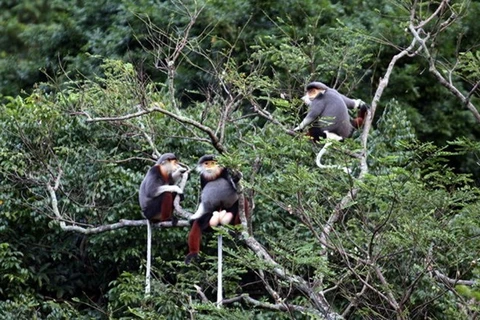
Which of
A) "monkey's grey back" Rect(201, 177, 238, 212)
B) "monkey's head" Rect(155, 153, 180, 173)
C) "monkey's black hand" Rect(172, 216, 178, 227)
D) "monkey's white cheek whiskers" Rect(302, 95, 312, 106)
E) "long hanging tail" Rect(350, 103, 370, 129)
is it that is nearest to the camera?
"monkey's grey back" Rect(201, 177, 238, 212)

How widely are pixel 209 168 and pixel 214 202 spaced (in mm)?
300

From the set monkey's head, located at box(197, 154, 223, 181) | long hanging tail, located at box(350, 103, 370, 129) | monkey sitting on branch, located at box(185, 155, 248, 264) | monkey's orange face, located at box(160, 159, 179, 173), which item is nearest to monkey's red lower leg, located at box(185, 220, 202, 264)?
monkey sitting on branch, located at box(185, 155, 248, 264)

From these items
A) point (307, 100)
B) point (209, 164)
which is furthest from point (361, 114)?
point (209, 164)

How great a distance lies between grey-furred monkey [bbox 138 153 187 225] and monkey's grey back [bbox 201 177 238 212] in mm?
322

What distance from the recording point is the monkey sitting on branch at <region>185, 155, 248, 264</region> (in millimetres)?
8422

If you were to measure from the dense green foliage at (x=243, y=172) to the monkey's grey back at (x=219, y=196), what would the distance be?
0.59 ft

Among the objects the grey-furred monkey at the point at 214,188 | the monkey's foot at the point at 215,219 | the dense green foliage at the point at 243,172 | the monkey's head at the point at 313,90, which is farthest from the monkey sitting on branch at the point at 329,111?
the monkey's foot at the point at 215,219

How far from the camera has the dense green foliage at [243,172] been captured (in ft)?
23.5

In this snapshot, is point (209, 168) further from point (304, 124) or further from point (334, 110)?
point (334, 110)

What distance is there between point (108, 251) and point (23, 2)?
7.43 metres

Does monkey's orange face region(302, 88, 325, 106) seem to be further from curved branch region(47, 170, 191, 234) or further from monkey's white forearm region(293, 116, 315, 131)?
curved branch region(47, 170, 191, 234)

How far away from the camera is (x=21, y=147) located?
33.8 feet

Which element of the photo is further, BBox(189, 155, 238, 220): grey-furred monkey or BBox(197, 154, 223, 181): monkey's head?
BBox(197, 154, 223, 181): monkey's head

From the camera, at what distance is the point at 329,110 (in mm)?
8930
